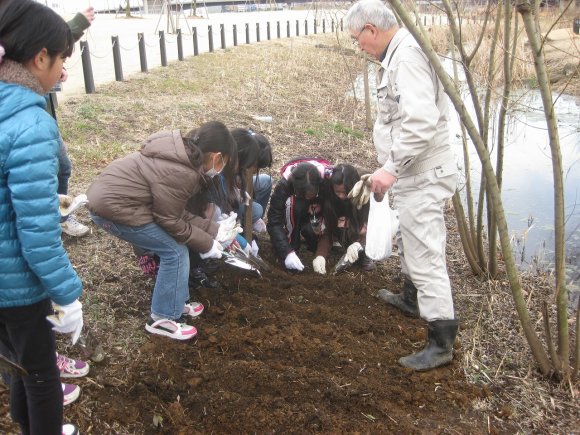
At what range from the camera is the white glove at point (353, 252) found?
12.9 feet

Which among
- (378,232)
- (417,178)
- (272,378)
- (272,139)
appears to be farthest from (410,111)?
(272,139)

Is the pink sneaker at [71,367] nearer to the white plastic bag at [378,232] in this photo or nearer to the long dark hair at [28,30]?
the long dark hair at [28,30]

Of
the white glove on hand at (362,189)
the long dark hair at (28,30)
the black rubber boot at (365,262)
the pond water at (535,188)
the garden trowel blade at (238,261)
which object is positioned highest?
the long dark hair at (28,30)

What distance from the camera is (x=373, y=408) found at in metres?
2.54

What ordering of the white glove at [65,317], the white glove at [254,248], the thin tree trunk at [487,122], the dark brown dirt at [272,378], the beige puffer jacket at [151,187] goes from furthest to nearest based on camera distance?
the white glove at [254,248] < the thin tree trunk at [487,122] < the beige puffer jacket at [151,187] < the dark brown dirt at [272,378] < the white glove at [65,317]

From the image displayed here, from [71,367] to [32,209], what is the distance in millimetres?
1184

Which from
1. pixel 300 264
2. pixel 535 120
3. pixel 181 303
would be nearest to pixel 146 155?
pixel 181 303

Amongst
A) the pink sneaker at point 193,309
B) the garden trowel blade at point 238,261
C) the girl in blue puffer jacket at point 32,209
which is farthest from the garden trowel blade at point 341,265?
the girl in blue puffer jacket at point 32,209

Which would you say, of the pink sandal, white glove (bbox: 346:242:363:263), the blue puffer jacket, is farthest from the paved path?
the blue puffer jacket

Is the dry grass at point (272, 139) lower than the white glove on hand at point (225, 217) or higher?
lower

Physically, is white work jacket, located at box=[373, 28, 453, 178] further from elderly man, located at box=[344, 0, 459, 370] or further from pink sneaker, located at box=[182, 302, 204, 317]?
pink sneaker, located at box=[182, 302, 204, 317]

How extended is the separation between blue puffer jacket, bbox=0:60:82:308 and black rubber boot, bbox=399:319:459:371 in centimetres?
184

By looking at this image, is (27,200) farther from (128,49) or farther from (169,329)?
(128,49)

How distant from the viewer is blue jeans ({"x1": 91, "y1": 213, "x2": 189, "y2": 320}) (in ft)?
9.21
